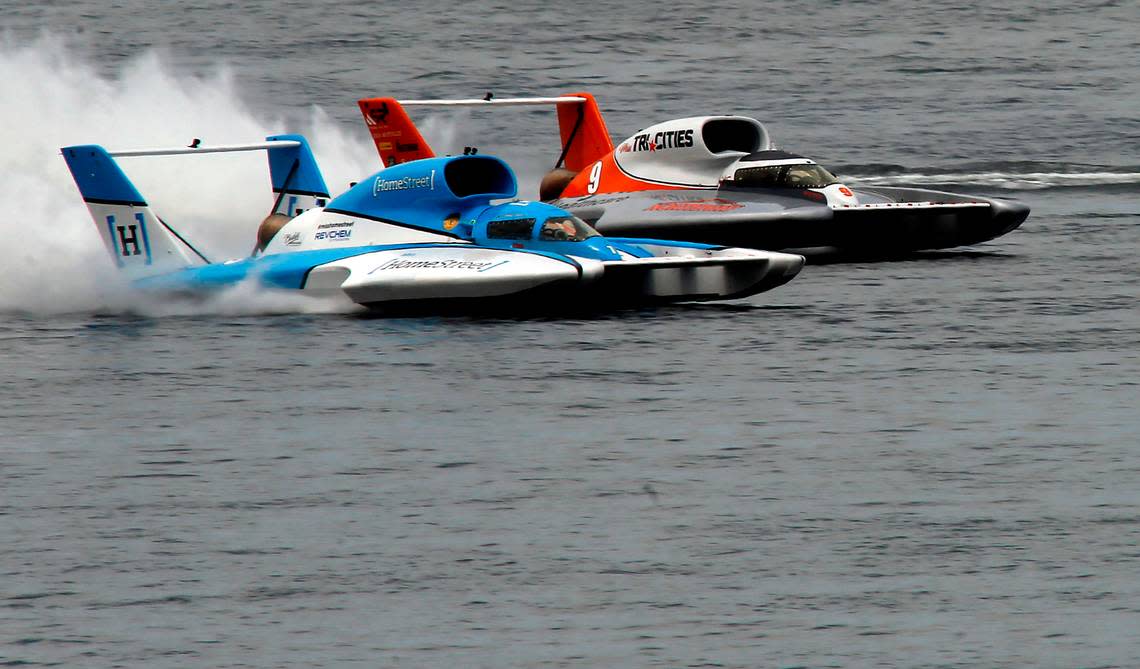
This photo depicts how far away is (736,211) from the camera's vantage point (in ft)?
69.1

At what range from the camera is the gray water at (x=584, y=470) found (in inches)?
350

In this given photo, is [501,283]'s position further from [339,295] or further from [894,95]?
[894,95]

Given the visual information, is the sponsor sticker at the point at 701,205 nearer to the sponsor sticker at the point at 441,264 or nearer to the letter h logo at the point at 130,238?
the sponsor sticker at the point at 441,264

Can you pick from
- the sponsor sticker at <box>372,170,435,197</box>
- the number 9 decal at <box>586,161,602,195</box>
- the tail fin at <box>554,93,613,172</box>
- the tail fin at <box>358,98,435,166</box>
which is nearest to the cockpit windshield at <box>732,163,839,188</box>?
the number 9 decal at <box>586,161,602,195</box>

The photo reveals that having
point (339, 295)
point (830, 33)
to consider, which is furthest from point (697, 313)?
point (830, 33)

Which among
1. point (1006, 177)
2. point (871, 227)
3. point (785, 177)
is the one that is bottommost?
point (1006, 177)

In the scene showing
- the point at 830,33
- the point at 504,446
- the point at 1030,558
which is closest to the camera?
the point at 1030,558

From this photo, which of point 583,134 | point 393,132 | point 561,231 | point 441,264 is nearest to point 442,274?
point 441,264

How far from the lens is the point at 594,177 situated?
76.6 feet

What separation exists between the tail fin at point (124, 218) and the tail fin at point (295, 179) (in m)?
1.60

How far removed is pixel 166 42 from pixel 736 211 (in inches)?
1237

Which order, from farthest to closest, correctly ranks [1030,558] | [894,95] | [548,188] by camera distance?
[894,95] → [548,188] → [1030,558]

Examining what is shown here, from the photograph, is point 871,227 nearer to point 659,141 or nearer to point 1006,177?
point 659,141

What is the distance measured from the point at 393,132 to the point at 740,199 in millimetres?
4268
